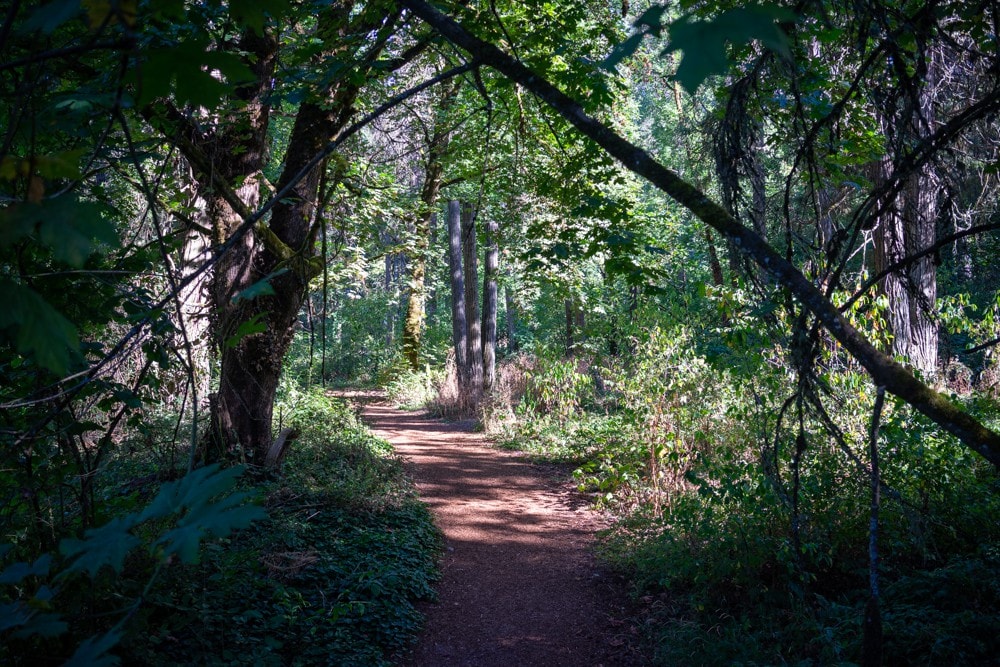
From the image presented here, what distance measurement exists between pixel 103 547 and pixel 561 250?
285 cm

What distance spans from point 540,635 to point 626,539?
1584mm

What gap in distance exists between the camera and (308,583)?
4516 mm

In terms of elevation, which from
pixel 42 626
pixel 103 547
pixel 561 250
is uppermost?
pixel 561 250

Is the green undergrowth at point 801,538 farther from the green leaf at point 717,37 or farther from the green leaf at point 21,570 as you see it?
the green leaf at point 21,570

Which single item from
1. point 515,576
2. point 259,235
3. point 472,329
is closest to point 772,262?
point 515,576

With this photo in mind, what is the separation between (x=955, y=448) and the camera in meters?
4.76

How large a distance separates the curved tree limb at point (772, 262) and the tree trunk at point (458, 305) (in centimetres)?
1288

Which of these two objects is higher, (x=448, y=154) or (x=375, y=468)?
(x=448, y=154)

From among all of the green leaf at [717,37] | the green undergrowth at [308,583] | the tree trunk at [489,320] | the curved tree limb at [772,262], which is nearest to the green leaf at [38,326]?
the green leaf at [717,37]

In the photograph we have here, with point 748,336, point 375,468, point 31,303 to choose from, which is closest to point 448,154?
point 375,468

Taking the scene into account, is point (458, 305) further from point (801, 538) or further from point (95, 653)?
point (95, 653)

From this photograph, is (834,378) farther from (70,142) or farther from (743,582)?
(70,142)

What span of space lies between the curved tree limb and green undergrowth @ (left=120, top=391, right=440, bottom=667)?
2.07m

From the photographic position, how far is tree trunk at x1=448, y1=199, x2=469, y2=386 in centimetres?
1500
